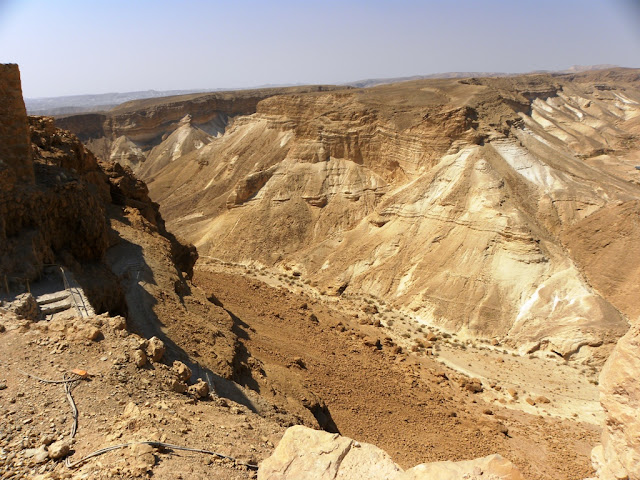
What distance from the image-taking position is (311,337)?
17.5m

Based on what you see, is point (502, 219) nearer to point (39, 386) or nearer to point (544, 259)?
point (544, 259)

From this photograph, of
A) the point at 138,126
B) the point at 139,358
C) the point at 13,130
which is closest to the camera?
the point at 139,358

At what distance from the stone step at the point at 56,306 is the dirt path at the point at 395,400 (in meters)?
4.89

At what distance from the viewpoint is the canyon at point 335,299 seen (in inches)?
237

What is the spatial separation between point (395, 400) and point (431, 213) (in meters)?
14.3

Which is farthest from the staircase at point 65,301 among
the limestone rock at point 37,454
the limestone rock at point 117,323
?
the limestone rock at point 37,454

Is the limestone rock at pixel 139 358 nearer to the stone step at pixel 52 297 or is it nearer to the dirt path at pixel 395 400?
the stone step at pixel 52 297

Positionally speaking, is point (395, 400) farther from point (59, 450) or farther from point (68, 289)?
point (59, 450)

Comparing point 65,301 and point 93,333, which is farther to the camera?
point 65,301

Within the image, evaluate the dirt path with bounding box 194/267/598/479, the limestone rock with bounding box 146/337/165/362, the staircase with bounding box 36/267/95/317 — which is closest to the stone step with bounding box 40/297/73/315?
the staircase with bounding box 36/267/95/317

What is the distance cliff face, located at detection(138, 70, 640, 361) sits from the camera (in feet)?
70.4

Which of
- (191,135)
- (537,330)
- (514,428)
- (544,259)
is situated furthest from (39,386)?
(191,135)

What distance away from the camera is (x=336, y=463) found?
5.57m

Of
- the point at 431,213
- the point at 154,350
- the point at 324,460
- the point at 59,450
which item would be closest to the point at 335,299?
the point at 431,213
